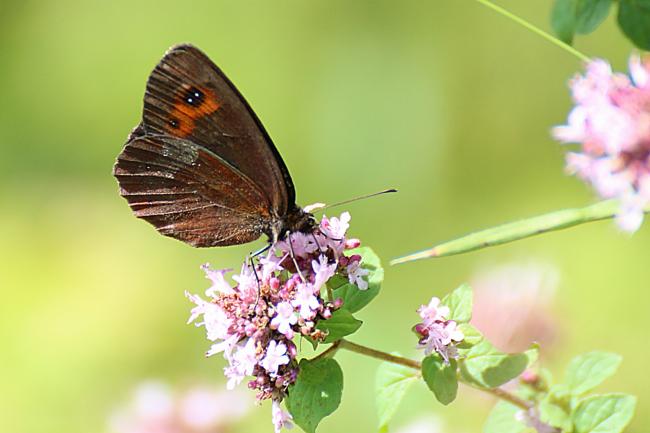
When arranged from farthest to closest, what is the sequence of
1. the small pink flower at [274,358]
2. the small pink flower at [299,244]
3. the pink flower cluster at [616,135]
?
the small pink flower at [299,244], the small pink flower at [274,358], the pink flower cluster at [616,135]

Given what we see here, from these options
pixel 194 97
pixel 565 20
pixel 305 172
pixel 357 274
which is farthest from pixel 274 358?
pixel 305 172

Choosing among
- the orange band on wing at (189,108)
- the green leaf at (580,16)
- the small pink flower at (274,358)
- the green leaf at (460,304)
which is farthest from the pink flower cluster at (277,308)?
the green leaf at (580,16)

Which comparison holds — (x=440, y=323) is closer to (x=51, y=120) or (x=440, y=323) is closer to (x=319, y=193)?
(x=319, y=193)

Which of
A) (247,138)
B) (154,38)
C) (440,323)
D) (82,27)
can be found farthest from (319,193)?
(440,323)

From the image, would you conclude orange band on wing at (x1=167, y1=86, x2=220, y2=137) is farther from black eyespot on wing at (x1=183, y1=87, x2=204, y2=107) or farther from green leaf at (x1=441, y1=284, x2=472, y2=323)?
green leaf at (x1=441, y1=284, x2=472, y2=323)

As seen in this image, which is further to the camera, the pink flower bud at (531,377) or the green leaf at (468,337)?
the pink flower bud at (531,377)

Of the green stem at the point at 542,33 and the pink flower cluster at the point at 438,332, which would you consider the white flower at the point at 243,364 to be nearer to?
the pink flower cluster at the point at 438,332

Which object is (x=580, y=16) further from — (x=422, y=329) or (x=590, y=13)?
(x=422, y=329)
